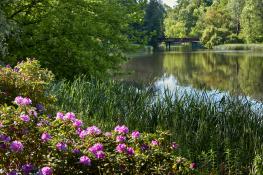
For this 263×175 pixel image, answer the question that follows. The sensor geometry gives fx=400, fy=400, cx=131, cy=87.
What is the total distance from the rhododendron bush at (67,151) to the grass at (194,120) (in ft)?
7.52

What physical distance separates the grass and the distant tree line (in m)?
59.8

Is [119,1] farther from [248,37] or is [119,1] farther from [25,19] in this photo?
[248,37]

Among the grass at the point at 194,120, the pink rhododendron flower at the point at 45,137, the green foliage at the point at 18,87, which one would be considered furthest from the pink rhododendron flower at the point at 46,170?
the grass at the point at 194,120

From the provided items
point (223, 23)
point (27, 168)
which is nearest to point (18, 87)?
point (27, 168)

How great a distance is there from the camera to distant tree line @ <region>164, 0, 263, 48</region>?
65.8 metres

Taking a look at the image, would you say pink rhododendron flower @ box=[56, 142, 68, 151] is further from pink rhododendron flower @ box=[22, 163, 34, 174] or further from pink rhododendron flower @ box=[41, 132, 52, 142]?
pink rhododendron flower @ box=[22, 163, 34, 174]

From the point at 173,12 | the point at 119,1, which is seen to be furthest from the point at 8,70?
the point at 173,12

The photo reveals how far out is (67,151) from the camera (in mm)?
3615

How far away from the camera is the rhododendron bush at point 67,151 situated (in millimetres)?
3582

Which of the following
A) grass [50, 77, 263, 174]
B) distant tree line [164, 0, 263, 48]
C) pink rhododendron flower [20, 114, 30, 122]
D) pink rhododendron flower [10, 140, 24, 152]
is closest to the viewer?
pink rhododendron flower [10, 140, 24, 152]

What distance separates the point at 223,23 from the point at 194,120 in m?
76.8

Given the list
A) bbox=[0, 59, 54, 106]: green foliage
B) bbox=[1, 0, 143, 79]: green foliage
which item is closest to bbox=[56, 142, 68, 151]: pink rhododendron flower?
bbox=[0, 59, 54, 106]: green foliage

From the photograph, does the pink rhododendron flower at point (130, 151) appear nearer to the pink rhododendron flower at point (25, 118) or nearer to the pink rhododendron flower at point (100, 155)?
the pink rhododendron flower at point (100, 155)

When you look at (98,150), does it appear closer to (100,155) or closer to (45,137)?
(100,155)
